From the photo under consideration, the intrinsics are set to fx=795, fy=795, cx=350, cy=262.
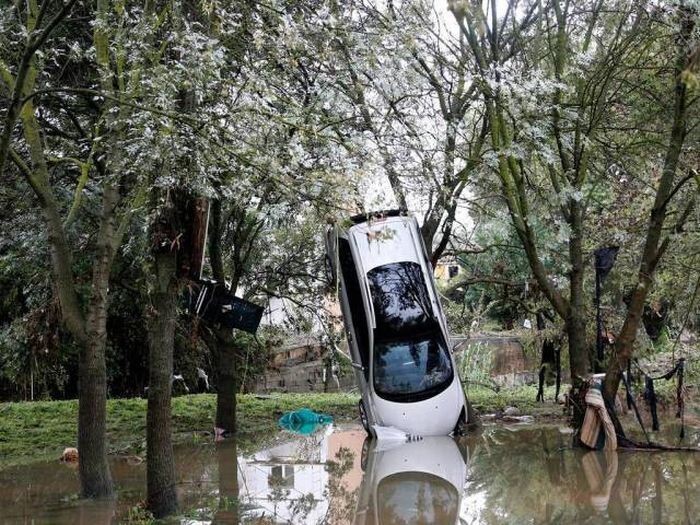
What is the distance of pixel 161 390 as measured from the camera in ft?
27.7

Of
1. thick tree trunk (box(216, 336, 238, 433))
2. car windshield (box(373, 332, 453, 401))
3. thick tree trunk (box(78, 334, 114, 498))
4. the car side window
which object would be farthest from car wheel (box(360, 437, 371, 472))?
thick tree trunk (box(78, 334, 114, 498))

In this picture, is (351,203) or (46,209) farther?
(46,209)

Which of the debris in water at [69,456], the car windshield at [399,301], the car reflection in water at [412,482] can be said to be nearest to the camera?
the car reflection in water at [412,482]

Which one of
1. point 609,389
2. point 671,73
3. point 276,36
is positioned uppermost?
point 671,73

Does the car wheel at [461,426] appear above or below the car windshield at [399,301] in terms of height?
below

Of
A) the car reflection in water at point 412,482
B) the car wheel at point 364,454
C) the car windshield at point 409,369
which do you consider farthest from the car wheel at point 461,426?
the car wheel at point 364,454

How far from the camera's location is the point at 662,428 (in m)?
15.2

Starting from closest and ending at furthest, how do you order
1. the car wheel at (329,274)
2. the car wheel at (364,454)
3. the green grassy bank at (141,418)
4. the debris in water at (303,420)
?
the car wheel at (364,454), the green grassy bank at (141,418), the car wheel at (329,274), the debris in water at (303,420)

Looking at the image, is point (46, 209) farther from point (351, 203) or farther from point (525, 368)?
point (525, 368)

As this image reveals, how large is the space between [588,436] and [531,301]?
6157 mm

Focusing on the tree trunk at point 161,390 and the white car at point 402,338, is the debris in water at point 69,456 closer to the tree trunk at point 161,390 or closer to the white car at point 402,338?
the white car at point 402,338

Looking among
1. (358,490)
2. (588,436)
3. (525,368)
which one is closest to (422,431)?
(588,436)

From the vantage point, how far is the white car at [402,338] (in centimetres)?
1459

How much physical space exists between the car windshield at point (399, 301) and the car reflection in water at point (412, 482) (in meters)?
2.06
